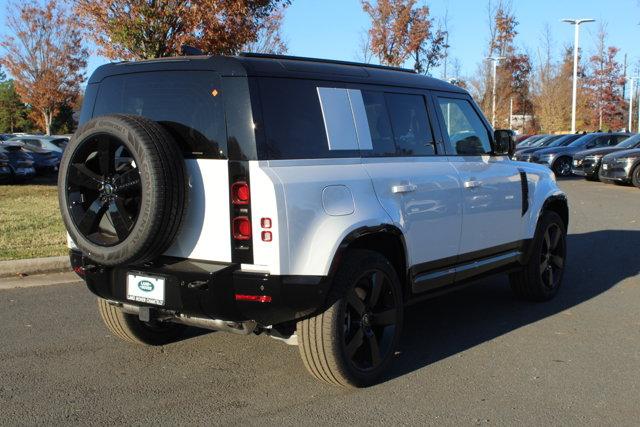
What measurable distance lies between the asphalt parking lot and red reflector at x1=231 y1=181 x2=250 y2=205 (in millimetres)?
1242

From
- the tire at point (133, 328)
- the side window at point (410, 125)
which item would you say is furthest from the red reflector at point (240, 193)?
the tire at point (133, 328)

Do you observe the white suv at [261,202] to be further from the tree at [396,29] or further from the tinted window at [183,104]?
the tree at [396,29]

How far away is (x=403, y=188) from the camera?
4344mm

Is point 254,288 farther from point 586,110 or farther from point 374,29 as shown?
point 586,110

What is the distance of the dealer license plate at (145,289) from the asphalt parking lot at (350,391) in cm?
63

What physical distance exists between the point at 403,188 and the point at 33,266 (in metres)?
5.05

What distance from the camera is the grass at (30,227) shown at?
27.1 feet

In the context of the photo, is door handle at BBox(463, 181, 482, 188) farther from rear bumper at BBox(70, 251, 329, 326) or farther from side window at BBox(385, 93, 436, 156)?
rear bumper at BBox(70, 251, 329, 326)

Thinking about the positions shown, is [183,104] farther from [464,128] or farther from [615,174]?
[615,174]

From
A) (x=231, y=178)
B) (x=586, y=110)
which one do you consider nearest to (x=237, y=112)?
(x=231, y=178)

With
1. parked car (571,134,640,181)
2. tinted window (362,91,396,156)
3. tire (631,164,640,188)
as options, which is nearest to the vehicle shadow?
tinted window (362,91,396,156)

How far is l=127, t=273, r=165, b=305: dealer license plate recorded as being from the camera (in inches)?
152

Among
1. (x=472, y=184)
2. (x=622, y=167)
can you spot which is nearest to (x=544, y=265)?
(x=472, y=184)

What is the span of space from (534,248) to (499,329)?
107 cm
